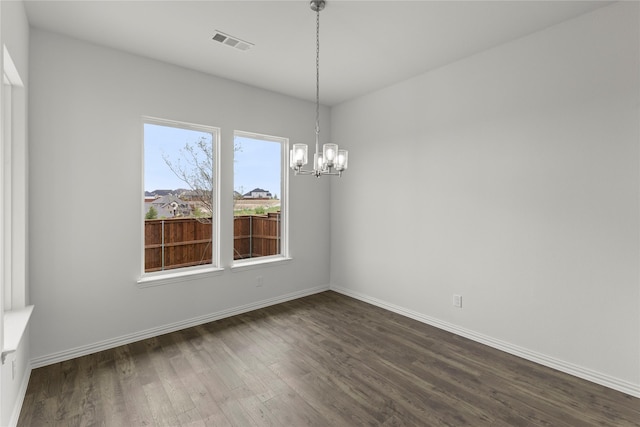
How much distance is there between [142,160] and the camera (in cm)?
331

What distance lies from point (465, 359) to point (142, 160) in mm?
3770

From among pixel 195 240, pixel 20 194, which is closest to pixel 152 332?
pixel 195 240

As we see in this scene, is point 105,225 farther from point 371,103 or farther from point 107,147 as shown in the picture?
point 371,103

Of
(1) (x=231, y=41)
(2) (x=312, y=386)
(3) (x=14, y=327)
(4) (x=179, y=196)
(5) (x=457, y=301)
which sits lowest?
(2) (x=312, y=386)

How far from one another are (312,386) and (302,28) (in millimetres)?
3036

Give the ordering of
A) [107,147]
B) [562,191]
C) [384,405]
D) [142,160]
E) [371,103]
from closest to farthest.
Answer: [384,405] → [562,191] → [107,147] → [142,160] → [371,103]

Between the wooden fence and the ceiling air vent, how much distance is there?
6.51 ft

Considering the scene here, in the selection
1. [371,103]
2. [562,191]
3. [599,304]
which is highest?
[371,103]

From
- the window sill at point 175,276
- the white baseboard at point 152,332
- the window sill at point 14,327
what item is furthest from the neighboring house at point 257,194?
the window sill at point 14,327

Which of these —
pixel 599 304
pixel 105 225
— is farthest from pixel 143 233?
pixel 599 304

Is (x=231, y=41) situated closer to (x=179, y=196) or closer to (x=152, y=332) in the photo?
(x=179, y=196)

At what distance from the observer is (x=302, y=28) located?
9.16ft

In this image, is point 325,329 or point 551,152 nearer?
point 551,152

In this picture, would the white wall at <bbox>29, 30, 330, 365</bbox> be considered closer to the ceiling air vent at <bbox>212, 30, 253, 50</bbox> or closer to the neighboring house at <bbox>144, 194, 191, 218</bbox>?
the neighboring house at <bbox>144, 194, 191, 218</bbox>
